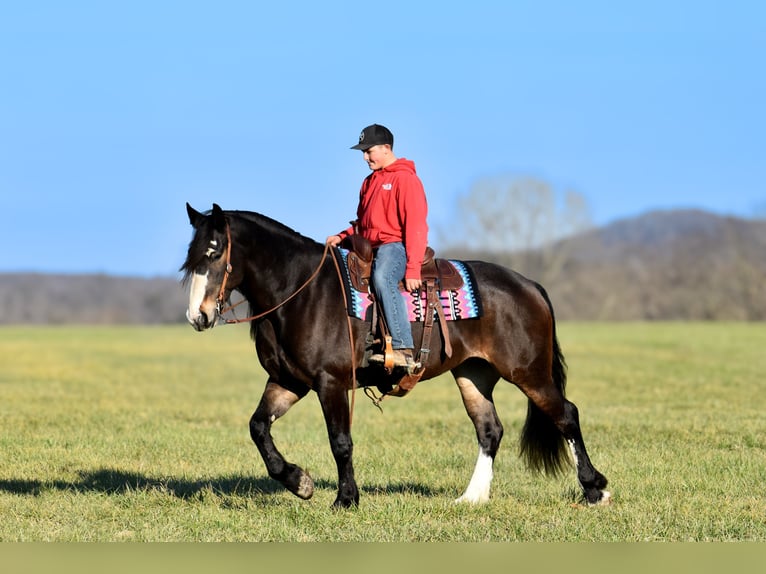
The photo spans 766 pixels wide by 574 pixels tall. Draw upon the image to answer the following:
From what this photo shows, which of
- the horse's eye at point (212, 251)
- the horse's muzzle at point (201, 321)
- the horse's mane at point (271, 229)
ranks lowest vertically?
the horse's muzzle at point (201, 321)

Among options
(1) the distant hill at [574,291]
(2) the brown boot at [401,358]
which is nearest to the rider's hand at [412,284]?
(2) the brown boot at [401,358]

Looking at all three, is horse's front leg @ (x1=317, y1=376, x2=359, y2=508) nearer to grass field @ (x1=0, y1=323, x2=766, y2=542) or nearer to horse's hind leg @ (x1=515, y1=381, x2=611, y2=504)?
grass field @ (x1=0, y1=323, x2=766, y2=542)

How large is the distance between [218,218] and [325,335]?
1352 millimetres

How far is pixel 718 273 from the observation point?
350 feet

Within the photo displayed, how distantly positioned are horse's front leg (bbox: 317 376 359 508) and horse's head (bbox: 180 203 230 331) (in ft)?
3.81

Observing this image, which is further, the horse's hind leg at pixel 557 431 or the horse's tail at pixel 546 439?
the horse's tail at pixel 546 439

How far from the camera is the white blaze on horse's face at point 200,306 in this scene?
834 cm

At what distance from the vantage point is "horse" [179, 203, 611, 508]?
870cm

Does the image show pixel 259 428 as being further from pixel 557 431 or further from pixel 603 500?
pixel 603 500

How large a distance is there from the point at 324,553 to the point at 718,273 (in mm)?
105381

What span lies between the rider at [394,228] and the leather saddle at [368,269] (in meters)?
0.09

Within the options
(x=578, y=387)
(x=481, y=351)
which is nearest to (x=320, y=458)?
(x=481, y=351)

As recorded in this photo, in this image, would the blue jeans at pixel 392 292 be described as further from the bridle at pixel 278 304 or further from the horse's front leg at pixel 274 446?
the horse's front leg at pixel 274 446

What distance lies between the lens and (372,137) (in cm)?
905
